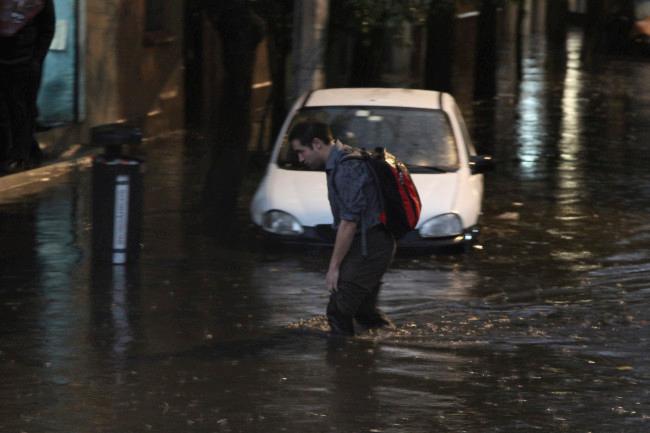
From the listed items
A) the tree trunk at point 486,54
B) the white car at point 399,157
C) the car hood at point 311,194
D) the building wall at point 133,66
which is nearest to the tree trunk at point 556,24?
the tree trunk at point 486,54

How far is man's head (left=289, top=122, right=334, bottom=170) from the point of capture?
8.87 meters

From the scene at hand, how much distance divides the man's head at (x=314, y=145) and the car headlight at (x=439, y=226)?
3.35 m

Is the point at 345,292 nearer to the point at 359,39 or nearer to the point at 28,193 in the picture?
the point at 28,193

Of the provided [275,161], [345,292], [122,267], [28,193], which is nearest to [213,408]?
[345,292]

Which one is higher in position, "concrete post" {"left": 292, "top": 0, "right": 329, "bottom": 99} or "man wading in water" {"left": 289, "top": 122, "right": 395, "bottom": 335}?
"concrete post" {"left": 292, "top": 0, "right": 329, "bottom": 99}

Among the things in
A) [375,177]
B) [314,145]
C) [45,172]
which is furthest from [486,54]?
[314,145]

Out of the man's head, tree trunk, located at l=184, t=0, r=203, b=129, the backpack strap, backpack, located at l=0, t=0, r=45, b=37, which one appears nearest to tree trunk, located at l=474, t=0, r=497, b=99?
tree trunk, located at l=184, t=0, r=203, b=129

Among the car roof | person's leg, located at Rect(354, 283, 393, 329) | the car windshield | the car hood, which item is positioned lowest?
person's leg, located at Rect(354, 283, 393, 329)

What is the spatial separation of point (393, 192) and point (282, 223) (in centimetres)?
326

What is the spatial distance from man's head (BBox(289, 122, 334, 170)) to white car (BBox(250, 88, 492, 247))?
320cm

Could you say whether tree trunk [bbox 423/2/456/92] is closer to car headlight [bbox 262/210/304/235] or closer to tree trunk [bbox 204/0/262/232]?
tree trunk [bbox 204/0/262/232]

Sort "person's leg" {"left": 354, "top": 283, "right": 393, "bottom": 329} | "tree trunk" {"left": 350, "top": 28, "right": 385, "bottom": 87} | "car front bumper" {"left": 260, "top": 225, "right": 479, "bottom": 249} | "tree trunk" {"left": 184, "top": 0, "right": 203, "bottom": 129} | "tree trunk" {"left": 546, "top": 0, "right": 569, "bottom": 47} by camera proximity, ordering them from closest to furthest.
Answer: "person's leg" {"left": 354, "top": 283, "right": 393, "bottom": 329} < "car front bumper" {"left": 260, "top": 225, "right": 479, "bottom": 249} < "tree trunk" {"left": 350, "top": 28, "right": 385, "bottom": 87} < "tree trunk" {"left": 184, "top": 0, "right": 203, "bottom": 129} < "tree trunk" {"left": 546, "top": 0, "right": 569, "bottom": 47}

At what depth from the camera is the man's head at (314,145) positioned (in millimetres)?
8867

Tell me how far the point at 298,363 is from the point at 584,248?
4.92 m
